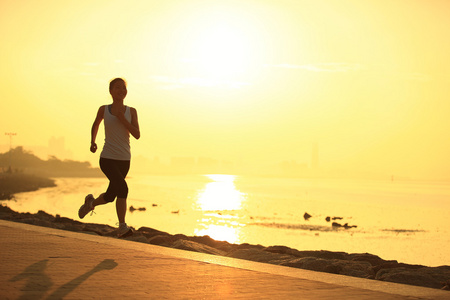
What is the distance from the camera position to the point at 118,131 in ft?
28.2

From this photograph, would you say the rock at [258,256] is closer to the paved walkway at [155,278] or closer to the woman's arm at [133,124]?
the paved walkway at [155,278]

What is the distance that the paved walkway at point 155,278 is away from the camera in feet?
17.6

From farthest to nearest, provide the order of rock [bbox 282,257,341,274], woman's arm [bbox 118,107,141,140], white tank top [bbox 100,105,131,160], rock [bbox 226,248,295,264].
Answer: rock [bbox 226,248,295,264] → rock [bbox 282,257,341,274] → white tank top [bbox 100,105,131,160] → woman's arm [bbox 118,107,141,140]

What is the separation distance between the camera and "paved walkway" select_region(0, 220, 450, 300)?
17.6 ft

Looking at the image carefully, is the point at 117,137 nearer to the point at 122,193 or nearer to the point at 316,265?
the point at 122,193

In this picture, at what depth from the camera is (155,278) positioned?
613 cm

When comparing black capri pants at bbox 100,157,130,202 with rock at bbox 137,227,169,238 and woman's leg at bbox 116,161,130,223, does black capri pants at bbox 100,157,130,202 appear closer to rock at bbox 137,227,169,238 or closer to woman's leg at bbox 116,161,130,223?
woman's leg at bbox 116,161,130,223

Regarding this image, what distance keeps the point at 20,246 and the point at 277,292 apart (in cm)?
404

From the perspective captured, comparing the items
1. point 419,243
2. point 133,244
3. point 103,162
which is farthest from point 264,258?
point 419,243

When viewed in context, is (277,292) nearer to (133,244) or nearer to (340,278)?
(340,278)

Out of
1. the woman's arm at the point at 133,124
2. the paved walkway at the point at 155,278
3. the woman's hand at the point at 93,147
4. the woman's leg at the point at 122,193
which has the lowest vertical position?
the paved walkway at the point at 155,278

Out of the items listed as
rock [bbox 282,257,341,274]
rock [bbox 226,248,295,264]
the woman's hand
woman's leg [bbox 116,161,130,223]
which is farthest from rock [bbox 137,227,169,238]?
the woman's hand

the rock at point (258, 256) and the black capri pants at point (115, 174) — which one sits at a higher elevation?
the black capri pants at point (115, 174)

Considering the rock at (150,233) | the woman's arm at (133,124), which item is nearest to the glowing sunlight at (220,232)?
the rock at (150,233)
